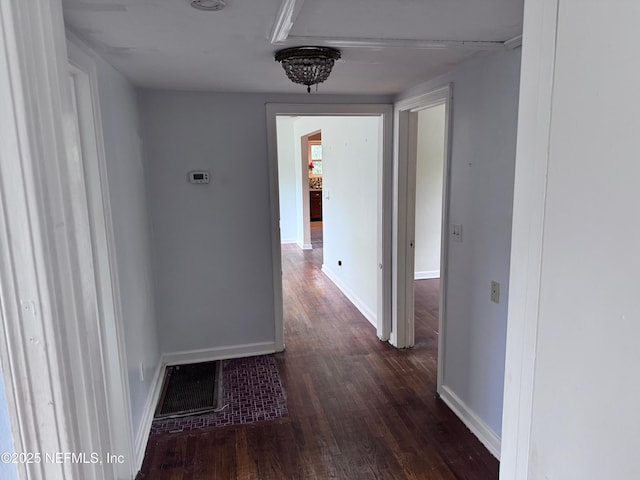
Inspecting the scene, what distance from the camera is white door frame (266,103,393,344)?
331 centimetres

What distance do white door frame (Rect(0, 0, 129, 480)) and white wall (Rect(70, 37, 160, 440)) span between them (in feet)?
4.92

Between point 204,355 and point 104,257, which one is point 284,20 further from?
point 204,355

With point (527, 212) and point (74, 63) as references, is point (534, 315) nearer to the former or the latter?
point (527, 212)

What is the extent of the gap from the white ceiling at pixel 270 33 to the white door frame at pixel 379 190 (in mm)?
712

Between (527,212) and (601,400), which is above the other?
(527,212)

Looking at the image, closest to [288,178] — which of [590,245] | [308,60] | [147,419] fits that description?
[147,419]

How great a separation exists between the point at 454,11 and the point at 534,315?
4.02ft

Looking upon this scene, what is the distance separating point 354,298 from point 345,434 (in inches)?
93.0

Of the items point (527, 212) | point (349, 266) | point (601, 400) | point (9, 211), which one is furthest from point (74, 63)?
point (349, 266)

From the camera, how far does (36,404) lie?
0.59 metres

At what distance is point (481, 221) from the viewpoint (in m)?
2.38

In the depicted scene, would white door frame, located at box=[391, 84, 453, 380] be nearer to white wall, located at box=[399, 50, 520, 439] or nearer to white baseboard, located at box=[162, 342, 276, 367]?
white wall, located at box=[399, 50, 520, 439]

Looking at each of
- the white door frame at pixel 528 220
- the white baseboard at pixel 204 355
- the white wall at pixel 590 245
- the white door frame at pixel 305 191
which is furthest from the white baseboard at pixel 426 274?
the white wall at pixel 590 245

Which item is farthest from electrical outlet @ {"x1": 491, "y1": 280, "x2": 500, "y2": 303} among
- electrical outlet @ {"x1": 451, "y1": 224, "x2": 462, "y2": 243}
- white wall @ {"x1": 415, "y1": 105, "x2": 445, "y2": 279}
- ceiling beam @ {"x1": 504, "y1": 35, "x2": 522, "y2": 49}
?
white wall @ {"x1": 415, "y1": 105, "x2": 445, "y2": 279}
